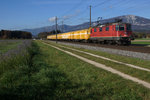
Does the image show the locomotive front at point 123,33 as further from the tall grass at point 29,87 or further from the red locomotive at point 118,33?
the tall grass at point 29,87

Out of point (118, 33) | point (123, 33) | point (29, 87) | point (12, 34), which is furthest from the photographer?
point (12, 34)

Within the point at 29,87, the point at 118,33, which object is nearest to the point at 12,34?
the point at 118,33

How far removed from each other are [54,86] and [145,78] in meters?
3.84

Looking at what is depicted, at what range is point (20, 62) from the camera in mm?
8672

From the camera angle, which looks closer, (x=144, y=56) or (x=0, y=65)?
(x=0, y=65)

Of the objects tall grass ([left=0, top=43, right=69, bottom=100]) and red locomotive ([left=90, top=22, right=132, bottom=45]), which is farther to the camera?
red locomotive ([left=90, top=22, right=132, bottom=45])

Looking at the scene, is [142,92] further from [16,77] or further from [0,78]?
[0,78]

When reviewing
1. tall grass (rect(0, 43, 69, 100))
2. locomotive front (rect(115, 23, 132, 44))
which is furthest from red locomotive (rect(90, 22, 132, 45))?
tall grass (rect(0, 43, 69, 100))

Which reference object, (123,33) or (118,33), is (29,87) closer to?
(118,33)

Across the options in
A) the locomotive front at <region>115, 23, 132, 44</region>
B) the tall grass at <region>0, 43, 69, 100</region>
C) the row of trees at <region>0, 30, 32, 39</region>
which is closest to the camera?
the tall grass at <region>0, 43, 69, 100</region>

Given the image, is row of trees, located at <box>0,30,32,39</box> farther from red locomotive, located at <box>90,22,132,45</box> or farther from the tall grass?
the tall grass

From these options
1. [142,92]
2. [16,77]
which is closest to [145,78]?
[142,92]

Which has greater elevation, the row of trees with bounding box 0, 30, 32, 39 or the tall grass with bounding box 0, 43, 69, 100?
the row of trees with bounding box 0, 30, 32, 39

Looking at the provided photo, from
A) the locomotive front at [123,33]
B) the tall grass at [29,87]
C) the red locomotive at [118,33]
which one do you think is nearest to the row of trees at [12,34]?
the red locomotive at [118,33]
